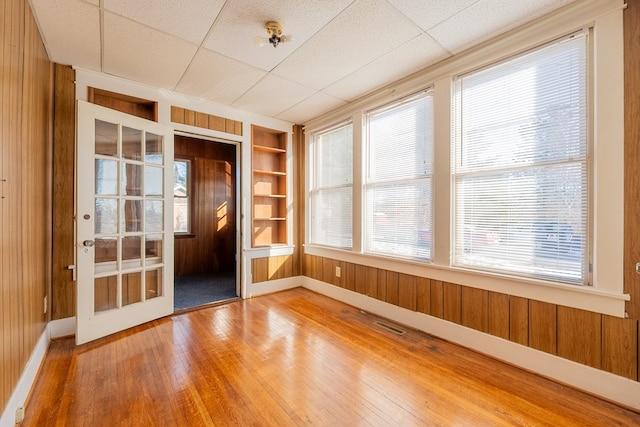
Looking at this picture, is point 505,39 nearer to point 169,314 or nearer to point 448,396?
point 448,396

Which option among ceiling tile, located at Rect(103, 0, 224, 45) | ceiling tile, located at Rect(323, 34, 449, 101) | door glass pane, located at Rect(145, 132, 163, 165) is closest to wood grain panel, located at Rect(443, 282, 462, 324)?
ceiling tile, located at Rect(323, 34, 449, 101)

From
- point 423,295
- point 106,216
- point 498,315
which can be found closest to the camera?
point 498,315

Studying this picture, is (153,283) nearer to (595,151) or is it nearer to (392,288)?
(392,288)

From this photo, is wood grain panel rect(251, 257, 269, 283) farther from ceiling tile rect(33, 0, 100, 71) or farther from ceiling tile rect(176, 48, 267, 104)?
ceiling tile rect(33, 0, 100, 71)

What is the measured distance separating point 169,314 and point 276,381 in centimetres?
184

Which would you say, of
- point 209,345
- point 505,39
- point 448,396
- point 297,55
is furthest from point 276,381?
point 505,39

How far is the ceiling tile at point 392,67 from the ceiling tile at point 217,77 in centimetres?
91

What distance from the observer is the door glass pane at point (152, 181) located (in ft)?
9.72

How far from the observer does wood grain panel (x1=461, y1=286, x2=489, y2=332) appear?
92.0 inches

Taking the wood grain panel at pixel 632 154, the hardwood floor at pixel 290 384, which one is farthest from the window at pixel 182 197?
the wood grain panel at pixel 632 154

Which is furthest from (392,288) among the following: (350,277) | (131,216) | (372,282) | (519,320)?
(131,216)

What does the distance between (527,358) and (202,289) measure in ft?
13.2

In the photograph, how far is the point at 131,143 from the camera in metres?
2.86

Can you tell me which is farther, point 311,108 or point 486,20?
point 311,108
